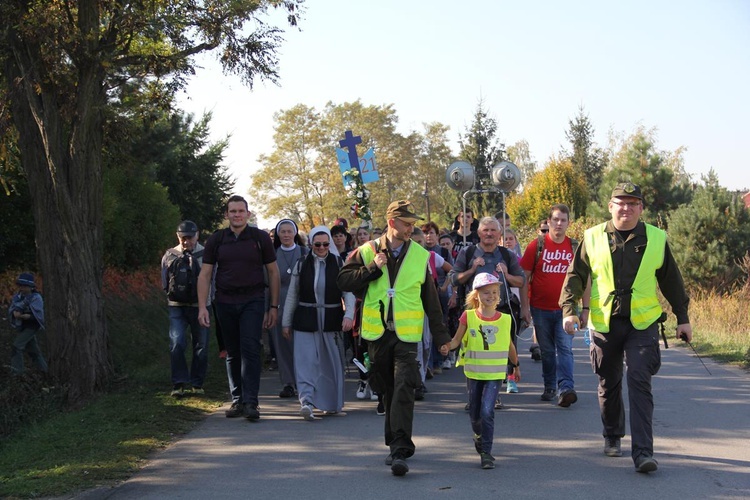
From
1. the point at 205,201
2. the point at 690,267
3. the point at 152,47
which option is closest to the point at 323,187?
the point at 205,201

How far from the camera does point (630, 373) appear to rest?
7.00 metres

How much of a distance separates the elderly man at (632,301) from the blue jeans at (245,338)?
341 cm

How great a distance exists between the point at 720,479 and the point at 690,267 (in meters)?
15.5

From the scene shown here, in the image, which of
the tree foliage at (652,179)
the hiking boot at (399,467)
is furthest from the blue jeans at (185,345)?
the tree foliage at (652,179)

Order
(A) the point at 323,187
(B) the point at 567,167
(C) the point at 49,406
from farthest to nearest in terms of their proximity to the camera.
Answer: (A) the point at 323,187 < (B) the point at 567,167 < (C) the point at 49,406

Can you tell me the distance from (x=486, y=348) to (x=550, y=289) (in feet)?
9.36

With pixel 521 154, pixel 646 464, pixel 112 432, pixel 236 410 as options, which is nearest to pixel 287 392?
pixel 236 410

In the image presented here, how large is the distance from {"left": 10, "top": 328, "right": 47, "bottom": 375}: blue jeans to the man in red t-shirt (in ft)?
23.0

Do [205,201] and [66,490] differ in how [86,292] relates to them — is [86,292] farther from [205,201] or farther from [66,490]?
[205,201]

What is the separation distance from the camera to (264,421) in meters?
9.25

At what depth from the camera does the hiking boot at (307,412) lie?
9.22m

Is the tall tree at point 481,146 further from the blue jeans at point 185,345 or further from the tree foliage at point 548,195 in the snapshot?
the blue jeans at point 185,345

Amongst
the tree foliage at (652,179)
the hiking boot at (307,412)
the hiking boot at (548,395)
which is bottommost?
the hiking boot at (307,412)

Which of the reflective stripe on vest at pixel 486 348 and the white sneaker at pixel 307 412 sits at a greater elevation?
the reflective stripe on vest at pixel 486 348
